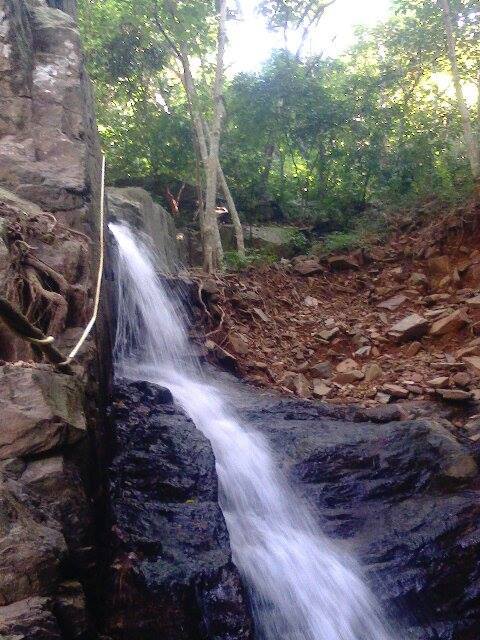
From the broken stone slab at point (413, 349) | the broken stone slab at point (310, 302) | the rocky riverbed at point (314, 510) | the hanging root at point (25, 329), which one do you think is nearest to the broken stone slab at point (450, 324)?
the broken stone slab at point (413, 349)

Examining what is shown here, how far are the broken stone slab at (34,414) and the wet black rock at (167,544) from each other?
30.0 inches

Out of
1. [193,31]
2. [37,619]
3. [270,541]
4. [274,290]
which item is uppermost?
[193,31]

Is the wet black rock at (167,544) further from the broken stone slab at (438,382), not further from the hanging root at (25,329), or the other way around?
the broken stone slab at (438,382)

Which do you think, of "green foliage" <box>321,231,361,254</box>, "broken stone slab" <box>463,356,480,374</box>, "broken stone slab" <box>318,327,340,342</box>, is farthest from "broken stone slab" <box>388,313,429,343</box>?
"green foliage" <box>321,231,361,254</box>

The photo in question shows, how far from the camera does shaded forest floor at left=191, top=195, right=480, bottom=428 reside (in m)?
6.74

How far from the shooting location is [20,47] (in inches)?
264

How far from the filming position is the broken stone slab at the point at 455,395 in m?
5.88

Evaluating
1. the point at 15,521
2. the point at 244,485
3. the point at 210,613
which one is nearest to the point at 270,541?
the point at 244,485

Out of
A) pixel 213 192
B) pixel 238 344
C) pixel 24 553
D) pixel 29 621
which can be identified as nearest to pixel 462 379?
pixel 238 344

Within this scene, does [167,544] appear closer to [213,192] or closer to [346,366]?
[346,366]

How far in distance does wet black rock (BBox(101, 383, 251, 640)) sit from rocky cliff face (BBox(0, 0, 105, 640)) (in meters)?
0.36

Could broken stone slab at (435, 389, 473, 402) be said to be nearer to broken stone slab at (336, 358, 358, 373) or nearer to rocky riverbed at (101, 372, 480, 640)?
rocky riverbed at (101, 372, 480, 640)

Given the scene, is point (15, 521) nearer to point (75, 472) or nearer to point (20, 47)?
point (75, 472)

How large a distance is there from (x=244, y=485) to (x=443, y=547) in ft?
5.27
